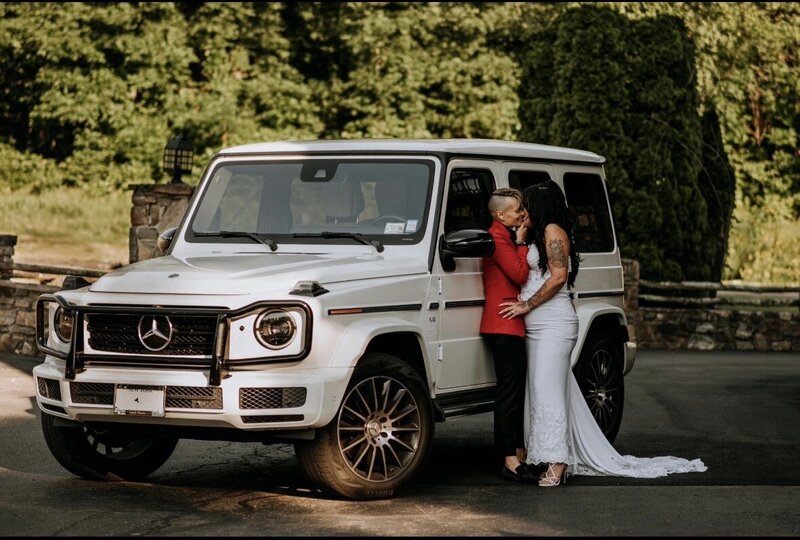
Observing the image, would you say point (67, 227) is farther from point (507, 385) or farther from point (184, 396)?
point (184, 396)

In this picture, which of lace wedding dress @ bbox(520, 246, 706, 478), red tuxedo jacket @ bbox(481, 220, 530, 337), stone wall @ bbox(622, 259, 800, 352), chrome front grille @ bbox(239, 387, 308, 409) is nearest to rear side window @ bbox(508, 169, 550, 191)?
red tuxedo jacket @ bbox(481, 220, 530, 337)

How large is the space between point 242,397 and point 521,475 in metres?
2.21

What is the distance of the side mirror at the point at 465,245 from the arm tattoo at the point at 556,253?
401 millimetres

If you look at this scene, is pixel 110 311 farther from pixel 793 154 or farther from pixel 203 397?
pixel 793 154

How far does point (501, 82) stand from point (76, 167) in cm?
1115

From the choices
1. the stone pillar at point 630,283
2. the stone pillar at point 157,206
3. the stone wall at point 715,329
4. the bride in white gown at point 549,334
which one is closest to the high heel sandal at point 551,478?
the bride in white gown at point 549,334

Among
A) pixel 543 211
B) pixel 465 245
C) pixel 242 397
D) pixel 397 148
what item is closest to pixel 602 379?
pixel 543 211

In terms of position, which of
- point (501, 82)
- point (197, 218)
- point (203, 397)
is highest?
point (501, 82)

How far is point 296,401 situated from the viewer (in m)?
7.70

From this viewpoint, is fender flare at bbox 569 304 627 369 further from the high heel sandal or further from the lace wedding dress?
the high heel sandal

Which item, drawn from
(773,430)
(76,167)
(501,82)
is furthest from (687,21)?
(773,430)

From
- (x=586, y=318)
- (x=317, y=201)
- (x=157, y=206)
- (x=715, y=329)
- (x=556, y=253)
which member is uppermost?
(x=317, y=201)

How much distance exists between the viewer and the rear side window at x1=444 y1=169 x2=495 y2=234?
359 inches

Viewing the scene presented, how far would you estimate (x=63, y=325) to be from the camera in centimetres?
834
